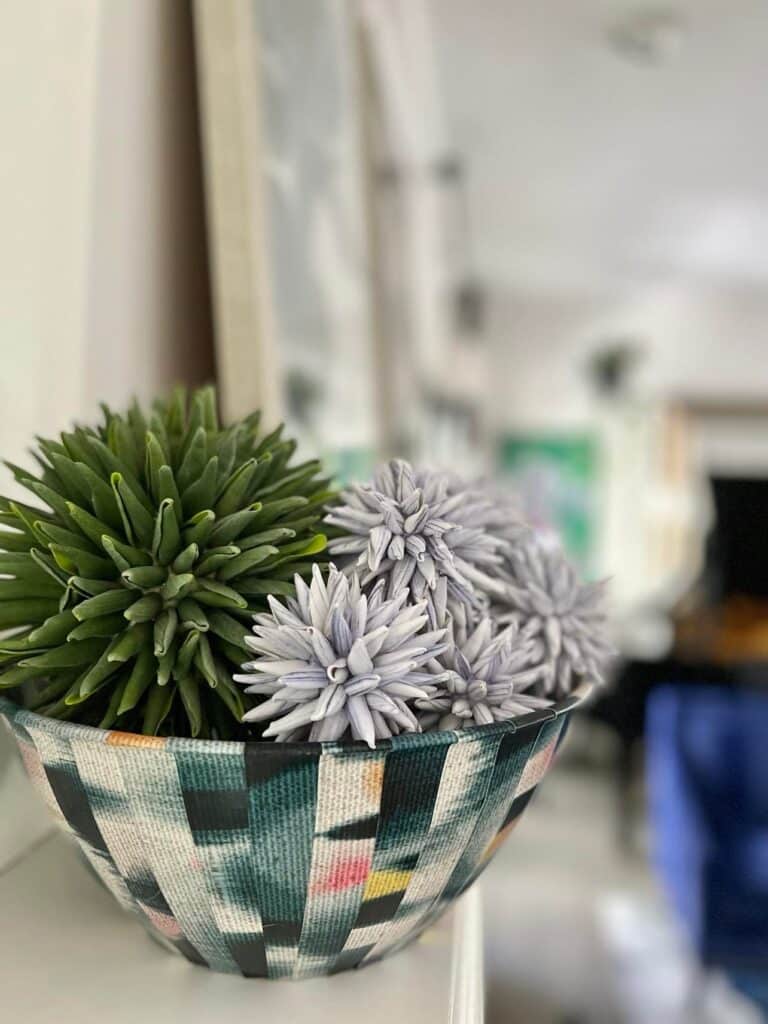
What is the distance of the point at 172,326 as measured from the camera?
2.84 ft

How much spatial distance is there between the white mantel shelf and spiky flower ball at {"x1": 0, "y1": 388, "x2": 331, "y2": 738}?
104mm

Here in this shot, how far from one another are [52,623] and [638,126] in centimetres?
359

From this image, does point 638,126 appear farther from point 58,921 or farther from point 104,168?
point 58,921

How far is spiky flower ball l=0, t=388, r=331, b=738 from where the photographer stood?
332mm

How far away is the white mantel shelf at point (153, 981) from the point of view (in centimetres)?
35

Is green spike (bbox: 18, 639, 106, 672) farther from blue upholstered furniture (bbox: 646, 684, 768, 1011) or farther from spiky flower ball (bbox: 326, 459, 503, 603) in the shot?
blue upholstered furniture (bbox: 646, 684, 768, 1011)

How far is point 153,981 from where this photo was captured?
1.20 feet

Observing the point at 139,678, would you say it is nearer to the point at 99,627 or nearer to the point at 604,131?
the point at 99,627

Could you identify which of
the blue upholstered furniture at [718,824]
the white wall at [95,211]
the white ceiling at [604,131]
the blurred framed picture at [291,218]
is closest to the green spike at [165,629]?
the white wall at [95,211]

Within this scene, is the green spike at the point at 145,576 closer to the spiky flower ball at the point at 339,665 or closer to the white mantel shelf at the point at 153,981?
the spiky flower ball at the point at 339,665

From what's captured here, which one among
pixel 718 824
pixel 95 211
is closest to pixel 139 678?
pixel 95 211

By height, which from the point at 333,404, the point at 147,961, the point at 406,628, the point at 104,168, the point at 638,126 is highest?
the point at 638,126

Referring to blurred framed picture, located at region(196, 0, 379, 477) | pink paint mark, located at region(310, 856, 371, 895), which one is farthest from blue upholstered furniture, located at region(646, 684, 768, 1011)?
pink paint mark, located at region(310, 856, 371, 895)

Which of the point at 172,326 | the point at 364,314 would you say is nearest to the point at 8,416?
the point at 172,326
